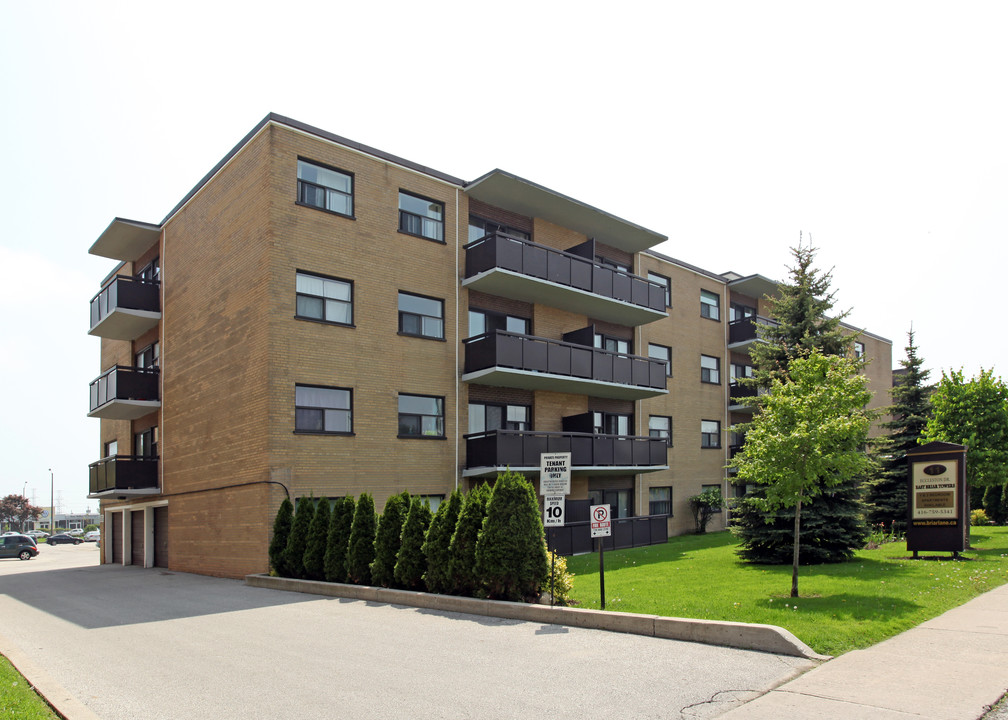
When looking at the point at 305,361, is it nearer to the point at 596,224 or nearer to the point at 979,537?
the point at 596,224

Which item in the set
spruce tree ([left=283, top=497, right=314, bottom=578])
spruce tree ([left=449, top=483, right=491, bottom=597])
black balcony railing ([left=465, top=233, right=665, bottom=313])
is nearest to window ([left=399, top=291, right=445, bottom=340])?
black balcony railing ([left=465, top=233, right=665, bottom=313])

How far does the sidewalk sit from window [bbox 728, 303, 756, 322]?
26.9 m

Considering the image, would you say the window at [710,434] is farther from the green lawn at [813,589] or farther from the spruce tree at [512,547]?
the spruce tree at [512,547]

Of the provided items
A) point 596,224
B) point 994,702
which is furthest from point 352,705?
point 596,224

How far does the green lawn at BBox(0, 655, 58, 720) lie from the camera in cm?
664

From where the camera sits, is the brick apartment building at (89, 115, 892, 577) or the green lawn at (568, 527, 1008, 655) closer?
the green lawn at (568, 527, 1008, 655)

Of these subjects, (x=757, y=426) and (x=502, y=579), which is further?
(x=757, y=426)

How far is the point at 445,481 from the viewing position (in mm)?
21719

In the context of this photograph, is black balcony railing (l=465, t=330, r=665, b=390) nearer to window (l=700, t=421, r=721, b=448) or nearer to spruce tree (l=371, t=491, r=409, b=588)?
window (l=700, t=421, r=721, b=448)

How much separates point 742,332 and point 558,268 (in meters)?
14.2

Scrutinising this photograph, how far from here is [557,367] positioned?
23609 millimetres

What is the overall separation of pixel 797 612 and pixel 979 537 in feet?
60.6

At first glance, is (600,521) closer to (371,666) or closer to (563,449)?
(371,666)

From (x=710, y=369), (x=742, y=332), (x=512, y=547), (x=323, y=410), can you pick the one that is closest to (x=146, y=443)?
(x=323, y=410)
